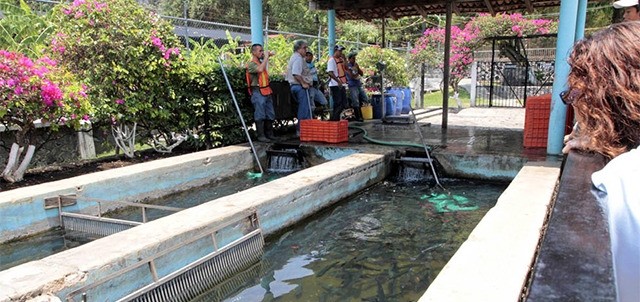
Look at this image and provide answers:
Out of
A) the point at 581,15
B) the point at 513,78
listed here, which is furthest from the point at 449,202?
the point at 513,78

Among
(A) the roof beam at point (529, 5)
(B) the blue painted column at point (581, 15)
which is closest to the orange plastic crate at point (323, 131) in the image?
(B) the blue painted column at point (581, 15)

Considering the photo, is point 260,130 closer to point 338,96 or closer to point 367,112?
point 338,96

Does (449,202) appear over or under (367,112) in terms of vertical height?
under

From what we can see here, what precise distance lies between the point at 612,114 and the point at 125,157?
7012mm

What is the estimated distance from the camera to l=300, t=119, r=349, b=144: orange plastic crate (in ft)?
25.5

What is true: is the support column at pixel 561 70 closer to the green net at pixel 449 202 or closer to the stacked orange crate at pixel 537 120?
the stacked orange crate at pixel 537 120

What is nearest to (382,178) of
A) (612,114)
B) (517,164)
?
(517,164)

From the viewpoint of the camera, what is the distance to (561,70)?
19.8ft

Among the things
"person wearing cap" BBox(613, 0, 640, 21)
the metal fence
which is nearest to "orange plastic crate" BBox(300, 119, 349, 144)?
"person wearing cap" BBox(613, 0, 640, 21)

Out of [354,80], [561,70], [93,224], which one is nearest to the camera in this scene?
[93,224]

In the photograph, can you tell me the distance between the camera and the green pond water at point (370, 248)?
11.9 ft

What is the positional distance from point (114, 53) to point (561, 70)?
603 cm

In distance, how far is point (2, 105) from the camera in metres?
5.11

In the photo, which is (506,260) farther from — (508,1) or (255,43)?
(508,1)
